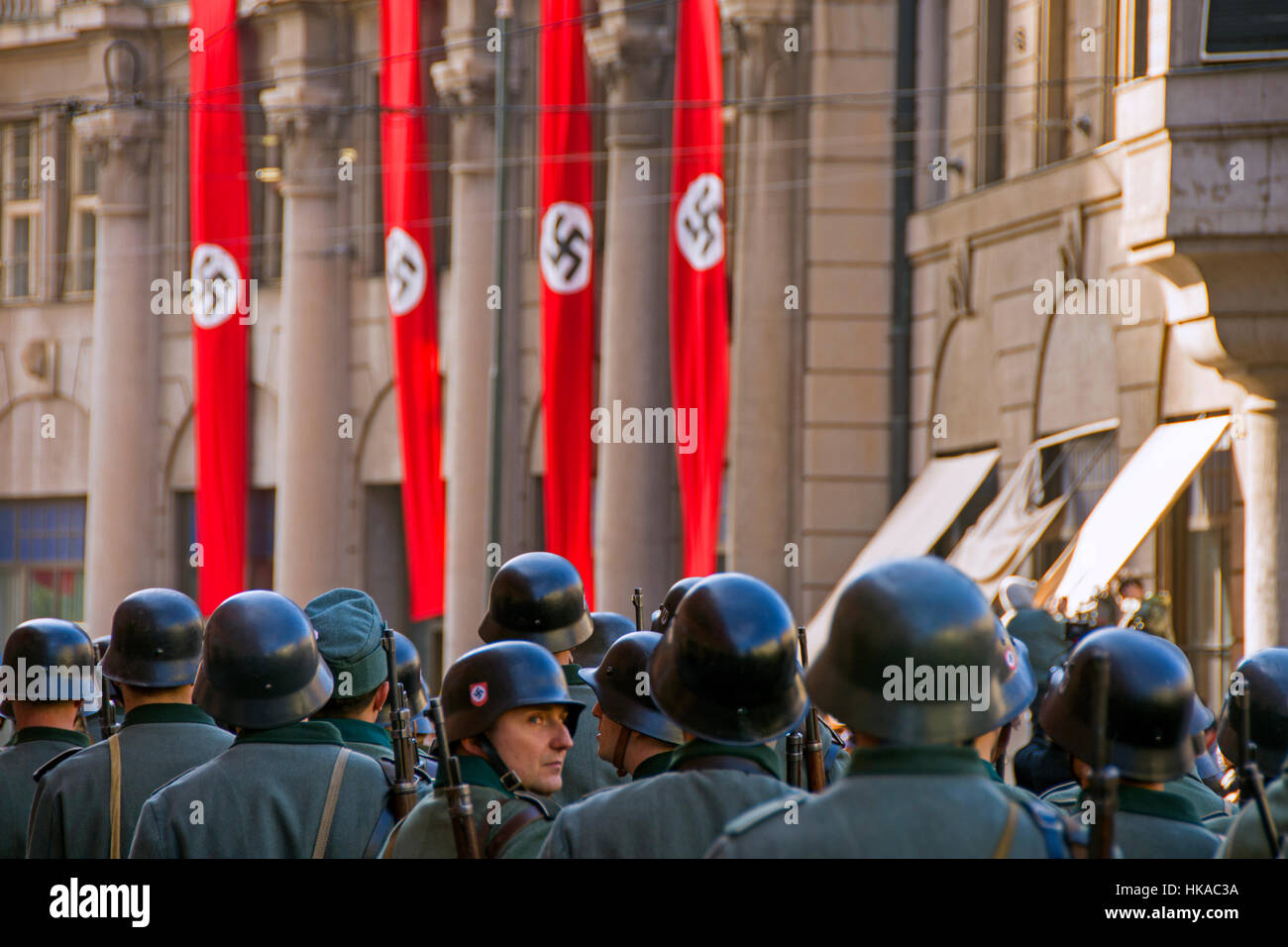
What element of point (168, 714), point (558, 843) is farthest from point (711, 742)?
point (168, 714)

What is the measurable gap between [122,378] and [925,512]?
14.4 metres

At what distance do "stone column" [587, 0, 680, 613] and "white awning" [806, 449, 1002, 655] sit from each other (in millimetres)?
2800

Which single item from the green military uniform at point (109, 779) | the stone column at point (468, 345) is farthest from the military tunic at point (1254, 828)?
the stone column at point (468, 345)

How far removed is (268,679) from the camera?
6.00 metres

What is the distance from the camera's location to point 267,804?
5.83 meters

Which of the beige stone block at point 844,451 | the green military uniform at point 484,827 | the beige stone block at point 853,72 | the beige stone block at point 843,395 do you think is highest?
the beige stone block at point 853,72

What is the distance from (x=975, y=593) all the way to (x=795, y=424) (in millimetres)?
19190

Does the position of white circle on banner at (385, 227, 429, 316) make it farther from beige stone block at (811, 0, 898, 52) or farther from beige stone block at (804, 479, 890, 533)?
beige stone block at (811, 0, 898, 52)

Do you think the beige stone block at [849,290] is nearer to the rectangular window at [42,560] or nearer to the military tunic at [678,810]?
the rectangular window at [42,560]

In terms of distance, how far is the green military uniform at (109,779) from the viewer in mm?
6402

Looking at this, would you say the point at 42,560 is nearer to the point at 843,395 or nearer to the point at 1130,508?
the point at 843,395

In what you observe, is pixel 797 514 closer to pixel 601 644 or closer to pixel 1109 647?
pixel 601 644

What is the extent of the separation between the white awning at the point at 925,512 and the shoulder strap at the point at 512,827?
14.6 meters
